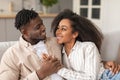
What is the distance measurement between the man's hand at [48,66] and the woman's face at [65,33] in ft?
0.62

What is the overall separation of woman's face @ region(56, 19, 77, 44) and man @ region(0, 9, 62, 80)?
0.14 metres

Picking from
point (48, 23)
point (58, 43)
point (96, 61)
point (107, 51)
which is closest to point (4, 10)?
point (48, 23)

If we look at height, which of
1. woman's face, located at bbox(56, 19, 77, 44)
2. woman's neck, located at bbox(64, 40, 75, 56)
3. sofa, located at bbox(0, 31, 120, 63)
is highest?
woman's face, located at bbox(56, 19, 77, 44)

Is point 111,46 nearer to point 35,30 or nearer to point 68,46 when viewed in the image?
point 68,46

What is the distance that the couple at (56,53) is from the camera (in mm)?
1488

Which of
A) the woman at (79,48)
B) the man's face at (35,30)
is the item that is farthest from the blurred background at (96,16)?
the man's face at (35,30)

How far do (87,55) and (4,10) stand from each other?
307cm

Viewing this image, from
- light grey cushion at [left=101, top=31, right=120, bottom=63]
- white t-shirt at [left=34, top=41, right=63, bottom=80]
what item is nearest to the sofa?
light grey cushion at [left=101, top=31, right=120, bottom=63]

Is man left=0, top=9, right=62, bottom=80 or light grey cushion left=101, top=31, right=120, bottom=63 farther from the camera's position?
light grey cushion left=101, top=31, right=120, bottom=63

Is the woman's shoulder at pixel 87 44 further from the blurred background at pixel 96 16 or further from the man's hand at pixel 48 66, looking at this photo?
the blurred background at pixel 96 16

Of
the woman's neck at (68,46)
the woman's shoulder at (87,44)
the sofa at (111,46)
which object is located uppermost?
the woman's shoulder at (87,44)

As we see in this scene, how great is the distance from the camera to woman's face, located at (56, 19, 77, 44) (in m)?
1.63

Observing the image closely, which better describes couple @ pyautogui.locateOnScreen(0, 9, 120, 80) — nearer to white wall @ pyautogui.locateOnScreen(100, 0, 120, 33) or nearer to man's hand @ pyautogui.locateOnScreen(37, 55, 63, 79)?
man's hand @ pyautogui.locateOnScreen(37, 55, 63, 79)

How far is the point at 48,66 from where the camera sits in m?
1.47
